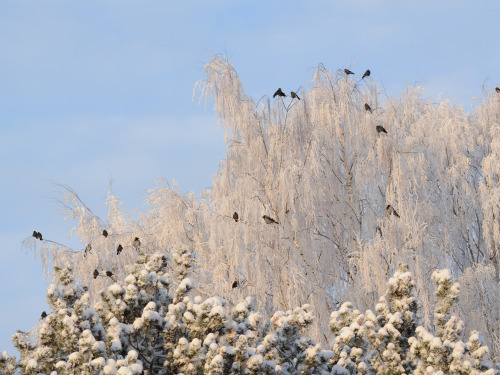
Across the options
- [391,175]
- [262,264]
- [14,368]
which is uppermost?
[391,175]

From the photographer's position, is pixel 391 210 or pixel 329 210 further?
pixel 329 210

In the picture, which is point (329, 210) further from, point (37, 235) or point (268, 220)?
point (37, 235)

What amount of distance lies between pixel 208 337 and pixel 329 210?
22.3 feet

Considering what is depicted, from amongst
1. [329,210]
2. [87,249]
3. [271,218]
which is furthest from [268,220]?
[87,249]

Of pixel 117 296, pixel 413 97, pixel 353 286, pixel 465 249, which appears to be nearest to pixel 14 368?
pixel 117 296

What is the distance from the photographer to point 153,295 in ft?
26.3

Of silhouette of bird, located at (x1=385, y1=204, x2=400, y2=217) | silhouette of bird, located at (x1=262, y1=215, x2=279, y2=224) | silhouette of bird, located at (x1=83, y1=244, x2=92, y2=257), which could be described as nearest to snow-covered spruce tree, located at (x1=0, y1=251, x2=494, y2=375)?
silhouette of bird, located at (x1=262, y1=215, x2=279, y2=224)

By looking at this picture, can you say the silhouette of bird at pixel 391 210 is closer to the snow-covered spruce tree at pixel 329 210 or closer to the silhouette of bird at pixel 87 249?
the snow-covered spruce tree at pixel 329 210

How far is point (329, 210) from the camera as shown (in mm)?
13539

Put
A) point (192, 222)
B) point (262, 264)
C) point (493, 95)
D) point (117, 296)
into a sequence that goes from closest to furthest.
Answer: point (117, 296), point (262, 264), point (192, 222), point (493, 95)

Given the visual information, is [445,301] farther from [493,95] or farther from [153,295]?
[493,95]

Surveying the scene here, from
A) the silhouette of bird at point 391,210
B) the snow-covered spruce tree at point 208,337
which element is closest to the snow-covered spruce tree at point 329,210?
the silhouette of bird at point 391,210

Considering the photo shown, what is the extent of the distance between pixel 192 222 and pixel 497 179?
6478 mm

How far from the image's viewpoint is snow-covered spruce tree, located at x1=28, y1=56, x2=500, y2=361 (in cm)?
1215
